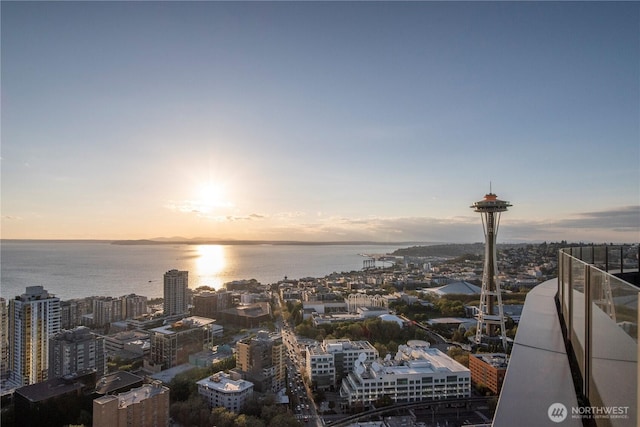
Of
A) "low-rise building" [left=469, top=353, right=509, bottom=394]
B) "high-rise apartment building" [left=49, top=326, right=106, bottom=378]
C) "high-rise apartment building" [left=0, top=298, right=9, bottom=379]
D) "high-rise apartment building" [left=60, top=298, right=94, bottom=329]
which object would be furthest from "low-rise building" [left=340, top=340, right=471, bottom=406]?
"high-rise apartment building" [left=60, top=298, right=94, bottom=329]

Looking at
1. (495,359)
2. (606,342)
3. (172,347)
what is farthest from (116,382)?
(606,342)

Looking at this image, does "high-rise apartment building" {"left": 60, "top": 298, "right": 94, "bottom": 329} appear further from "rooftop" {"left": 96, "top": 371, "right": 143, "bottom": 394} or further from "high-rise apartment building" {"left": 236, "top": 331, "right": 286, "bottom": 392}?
"high-rise apartment building" {"left": 236, "top": 331, "right": 286, "bottom": 392}

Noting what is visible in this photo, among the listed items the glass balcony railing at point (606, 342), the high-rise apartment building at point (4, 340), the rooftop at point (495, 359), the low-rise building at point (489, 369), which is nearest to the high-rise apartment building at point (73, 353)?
the high-rise apartment building at point (4, 340)

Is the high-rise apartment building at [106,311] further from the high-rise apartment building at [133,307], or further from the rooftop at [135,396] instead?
the rooftop at [135,396]

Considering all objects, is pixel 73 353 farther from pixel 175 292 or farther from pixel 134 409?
pixel 175 292

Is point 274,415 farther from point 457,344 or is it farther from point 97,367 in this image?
point 457,344

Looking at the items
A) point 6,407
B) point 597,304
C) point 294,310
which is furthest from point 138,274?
point 597,304

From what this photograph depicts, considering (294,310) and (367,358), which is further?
(294,310)
